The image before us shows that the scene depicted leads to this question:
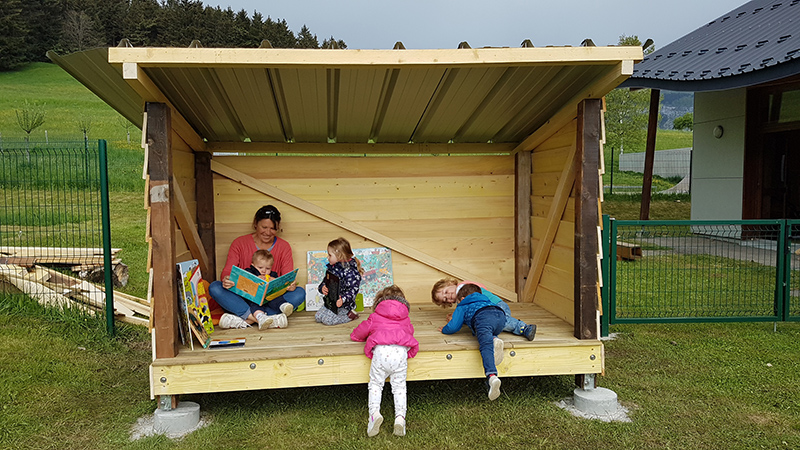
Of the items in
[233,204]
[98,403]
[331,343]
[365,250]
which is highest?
[233,204]

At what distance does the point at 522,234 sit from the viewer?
5.82 m

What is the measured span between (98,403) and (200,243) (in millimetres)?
1532

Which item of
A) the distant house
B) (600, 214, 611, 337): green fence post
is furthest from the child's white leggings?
the distant house

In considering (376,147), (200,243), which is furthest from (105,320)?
(376,147)

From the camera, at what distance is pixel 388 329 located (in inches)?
152

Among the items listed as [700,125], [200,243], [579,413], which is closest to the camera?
[579,413]

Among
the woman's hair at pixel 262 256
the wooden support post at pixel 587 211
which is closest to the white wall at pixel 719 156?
the wooden support post at pixel 587 211

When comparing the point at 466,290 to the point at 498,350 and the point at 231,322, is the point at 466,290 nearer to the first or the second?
the point at 498,350

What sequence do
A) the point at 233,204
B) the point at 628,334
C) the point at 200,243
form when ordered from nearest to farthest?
the point at 200,243
the point at 233,204
the point at 628,334

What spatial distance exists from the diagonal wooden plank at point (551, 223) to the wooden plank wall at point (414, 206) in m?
0.42

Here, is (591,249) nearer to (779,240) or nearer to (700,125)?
(779,240)

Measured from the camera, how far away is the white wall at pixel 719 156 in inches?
448

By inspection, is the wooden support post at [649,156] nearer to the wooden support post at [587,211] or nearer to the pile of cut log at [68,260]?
the wooden support post at [587,211]

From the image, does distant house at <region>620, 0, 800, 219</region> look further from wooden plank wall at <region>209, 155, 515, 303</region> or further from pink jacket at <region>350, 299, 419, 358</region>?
pink jacket at <region>350, 299, 419, 358</region>
